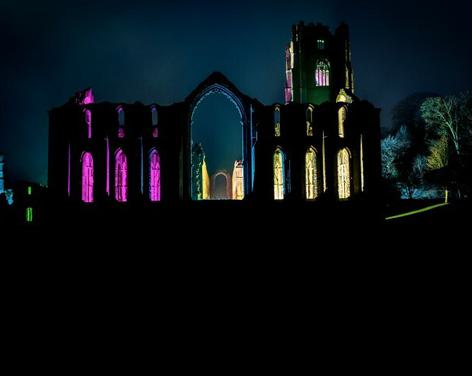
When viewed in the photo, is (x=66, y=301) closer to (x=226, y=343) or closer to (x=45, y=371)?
(x=45, y=371)

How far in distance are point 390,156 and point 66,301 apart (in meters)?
34.9

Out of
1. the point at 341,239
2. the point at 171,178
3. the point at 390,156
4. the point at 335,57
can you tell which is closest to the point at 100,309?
the point at 341,239

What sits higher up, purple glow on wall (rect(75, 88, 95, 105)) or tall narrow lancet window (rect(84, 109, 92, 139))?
purple glow on wall (rect(75, 88, 95, 105))

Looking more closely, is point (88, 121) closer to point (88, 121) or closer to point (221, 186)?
point (88, 121)

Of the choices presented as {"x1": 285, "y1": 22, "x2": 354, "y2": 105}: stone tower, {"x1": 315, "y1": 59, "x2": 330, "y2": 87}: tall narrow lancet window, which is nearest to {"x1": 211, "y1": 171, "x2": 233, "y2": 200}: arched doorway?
{"x1": 285, "y1": 22, "x2": 354, "y2": 105}: stone tower

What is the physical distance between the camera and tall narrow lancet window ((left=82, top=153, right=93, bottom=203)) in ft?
81.1

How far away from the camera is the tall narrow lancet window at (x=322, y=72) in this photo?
4331cm

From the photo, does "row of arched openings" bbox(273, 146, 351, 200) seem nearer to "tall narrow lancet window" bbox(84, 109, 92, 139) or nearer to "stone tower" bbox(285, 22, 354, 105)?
"tall narrow lancet window" bbox(84, 109, 92, 139)

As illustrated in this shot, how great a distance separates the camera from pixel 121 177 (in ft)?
86.3

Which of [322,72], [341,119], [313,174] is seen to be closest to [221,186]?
[322,72]

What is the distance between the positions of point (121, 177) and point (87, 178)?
2.14m

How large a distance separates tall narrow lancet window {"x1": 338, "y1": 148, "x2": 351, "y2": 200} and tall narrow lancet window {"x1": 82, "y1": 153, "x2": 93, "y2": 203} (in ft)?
53.5

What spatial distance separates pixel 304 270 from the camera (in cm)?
985

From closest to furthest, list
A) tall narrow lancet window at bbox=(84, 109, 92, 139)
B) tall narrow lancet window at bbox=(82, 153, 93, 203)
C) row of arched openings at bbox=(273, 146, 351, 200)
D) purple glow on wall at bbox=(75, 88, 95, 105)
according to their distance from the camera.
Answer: tall narrow lancet window at bbox=(84, 109, 92, 139), tall narrow lancet window at bbox=(82, 153, 93, 203), row of arched openings at bbox=(273, 146, 351, 200), purple glow on wall at bbox=(75, 88, 95, 105)
